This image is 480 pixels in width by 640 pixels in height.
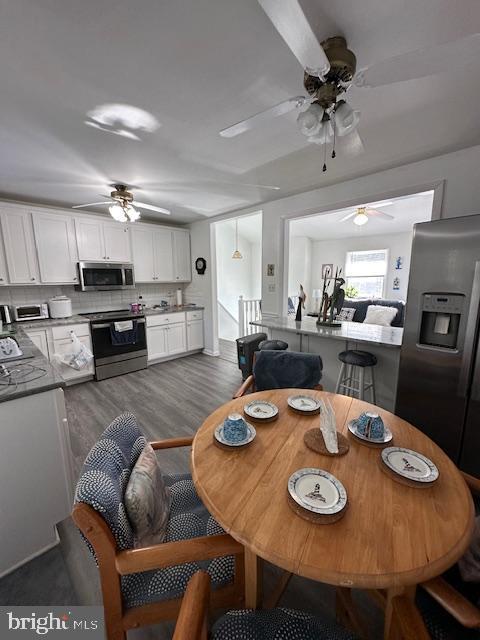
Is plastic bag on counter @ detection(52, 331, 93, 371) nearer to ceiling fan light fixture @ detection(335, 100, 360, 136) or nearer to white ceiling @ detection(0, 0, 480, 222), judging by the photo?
white ceiling @ detection(0, 0, 480, 222)

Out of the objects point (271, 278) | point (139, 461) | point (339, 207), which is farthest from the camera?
point (271, 278)

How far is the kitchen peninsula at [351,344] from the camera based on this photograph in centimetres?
239

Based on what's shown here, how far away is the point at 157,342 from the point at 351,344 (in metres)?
3.07

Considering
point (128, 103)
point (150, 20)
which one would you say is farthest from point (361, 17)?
point (128, 103)

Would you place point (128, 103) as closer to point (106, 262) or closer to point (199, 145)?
point (199, 145)

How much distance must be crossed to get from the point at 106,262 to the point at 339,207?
3.36m

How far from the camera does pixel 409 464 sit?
96 centimetres

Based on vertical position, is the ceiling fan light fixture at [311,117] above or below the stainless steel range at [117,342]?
above

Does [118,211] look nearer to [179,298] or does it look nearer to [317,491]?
[179,298]

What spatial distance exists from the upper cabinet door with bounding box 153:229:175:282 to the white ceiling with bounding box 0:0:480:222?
6.19 ft

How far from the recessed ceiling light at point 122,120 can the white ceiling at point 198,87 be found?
0.18 feet

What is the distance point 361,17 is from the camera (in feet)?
3.42

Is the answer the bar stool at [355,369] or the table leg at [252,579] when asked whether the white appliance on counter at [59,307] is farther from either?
the table leg at [252,579]

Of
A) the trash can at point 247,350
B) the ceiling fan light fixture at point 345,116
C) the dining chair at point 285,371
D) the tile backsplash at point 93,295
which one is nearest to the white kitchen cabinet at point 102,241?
the tile backsplash at point 93,295
